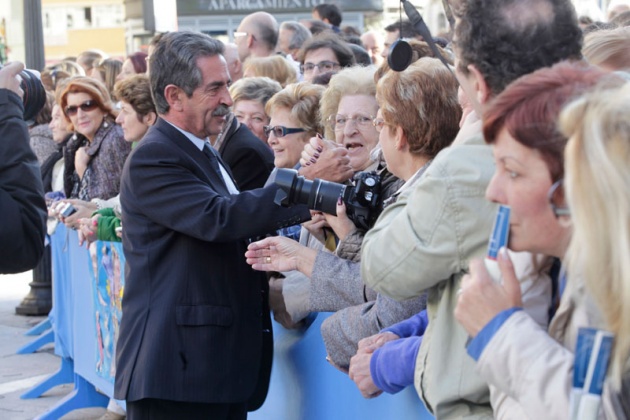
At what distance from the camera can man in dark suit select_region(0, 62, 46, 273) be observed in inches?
142

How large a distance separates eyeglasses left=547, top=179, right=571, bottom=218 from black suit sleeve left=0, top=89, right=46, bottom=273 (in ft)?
7.20

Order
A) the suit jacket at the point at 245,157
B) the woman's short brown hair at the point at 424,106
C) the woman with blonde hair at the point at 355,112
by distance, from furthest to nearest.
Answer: the suit jacket at the point at 245,157 < the woman with blonde hair at the point at 355,112 < the woman's short brown hair at the point at 424,106

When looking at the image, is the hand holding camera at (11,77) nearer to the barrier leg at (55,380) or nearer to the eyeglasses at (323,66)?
the eyeglasses at (323,66)

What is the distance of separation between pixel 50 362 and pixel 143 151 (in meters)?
4.87

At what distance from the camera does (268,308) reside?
430 centimetres

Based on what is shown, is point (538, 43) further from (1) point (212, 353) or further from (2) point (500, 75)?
→ (1) point (212, 353)

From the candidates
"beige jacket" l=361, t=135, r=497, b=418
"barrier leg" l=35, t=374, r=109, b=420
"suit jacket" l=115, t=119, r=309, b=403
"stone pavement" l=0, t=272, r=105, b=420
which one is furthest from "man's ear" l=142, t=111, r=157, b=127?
"beige jacket" l=361, t=135, r=497, b=418


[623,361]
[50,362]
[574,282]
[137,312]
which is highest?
[574,282]

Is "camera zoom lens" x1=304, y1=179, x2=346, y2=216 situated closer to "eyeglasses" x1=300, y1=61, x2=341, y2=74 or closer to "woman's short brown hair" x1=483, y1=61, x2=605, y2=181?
"woman's short brown hair" x1=483, y1=61, x2=605, y2=181

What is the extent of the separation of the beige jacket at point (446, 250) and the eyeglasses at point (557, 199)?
1.07 ft

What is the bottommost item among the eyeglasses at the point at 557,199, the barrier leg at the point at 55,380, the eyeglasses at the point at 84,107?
the barrier leg at the point at 55,380

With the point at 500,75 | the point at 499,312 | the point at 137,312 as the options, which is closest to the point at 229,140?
the point at 137,312

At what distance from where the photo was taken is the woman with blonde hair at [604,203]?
178cm

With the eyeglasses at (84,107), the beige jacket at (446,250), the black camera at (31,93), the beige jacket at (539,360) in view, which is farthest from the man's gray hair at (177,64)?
the eyeglasses at (84,107)
